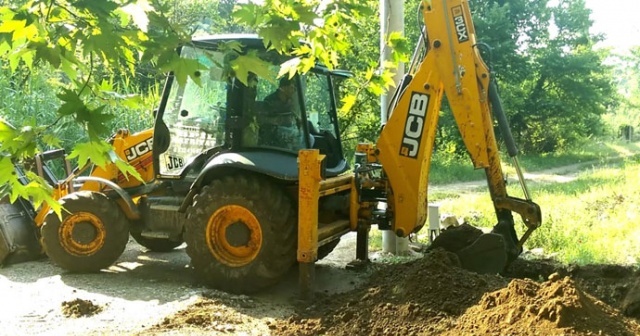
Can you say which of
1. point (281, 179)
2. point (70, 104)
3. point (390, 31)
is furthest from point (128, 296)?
point (390, 31)

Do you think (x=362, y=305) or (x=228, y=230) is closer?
(x=362, y=305)

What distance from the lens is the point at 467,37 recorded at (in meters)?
6.26

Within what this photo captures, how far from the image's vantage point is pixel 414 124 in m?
6.49

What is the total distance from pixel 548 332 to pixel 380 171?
2.97 meters

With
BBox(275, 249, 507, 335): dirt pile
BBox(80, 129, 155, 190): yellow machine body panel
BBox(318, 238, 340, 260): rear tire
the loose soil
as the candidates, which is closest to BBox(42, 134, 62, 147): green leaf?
the loose soil

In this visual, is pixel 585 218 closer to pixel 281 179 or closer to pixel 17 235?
pixel 281 179

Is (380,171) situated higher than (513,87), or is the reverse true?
(513,87)

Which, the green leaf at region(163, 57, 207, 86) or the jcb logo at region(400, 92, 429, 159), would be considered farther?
the jcb logo at region(400, 92, 429, 159)

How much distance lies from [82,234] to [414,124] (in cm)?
352

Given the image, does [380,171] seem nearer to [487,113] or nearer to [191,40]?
[487,113]

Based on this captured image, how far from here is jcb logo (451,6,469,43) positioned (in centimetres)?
627

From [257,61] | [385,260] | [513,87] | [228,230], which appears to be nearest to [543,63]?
[513,87]

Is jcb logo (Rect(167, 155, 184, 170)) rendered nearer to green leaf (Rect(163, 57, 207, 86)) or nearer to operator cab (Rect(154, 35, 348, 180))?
operator cab (Rect(154, 35, 348, 180))

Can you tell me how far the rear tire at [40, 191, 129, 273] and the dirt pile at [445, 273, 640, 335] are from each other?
390 centimetres
